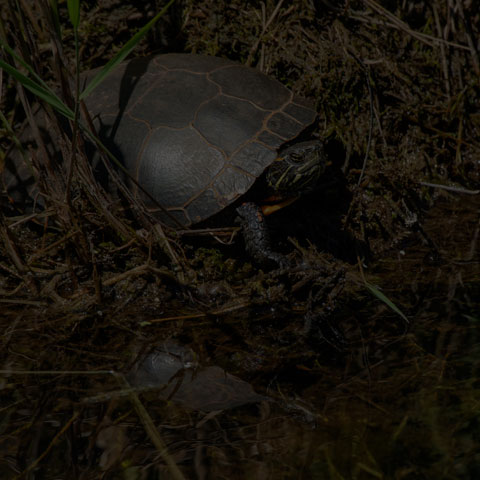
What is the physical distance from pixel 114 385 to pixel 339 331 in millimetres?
1194

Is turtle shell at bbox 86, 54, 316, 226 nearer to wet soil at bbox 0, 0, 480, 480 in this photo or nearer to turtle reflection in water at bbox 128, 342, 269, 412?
wet soil at bbox 0, 0, 480, 480

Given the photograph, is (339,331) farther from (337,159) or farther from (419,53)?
(419,53)

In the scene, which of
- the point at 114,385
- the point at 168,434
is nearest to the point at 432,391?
the point at 168,434

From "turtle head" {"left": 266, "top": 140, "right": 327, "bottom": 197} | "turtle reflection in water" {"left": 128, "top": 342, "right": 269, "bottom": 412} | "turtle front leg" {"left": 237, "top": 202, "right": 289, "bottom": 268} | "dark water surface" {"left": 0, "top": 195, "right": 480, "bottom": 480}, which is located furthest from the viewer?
"turtle head" {"left": 266, "top": 140, "right": 327, "bottom": 197}

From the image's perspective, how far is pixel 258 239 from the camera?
10.6ft

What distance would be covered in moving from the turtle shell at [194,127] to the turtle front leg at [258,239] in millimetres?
186

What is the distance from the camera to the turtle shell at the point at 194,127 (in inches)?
129

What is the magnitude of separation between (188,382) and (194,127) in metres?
1.80

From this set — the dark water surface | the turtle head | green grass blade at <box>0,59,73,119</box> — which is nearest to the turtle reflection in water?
the dark water surface

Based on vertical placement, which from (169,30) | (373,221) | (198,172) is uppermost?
(169,30)

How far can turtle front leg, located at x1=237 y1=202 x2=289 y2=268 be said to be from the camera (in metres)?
3.19

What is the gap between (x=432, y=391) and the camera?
210 centimetres

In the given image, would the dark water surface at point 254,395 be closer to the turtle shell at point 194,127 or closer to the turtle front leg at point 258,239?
the turtle front leg at point 258,239

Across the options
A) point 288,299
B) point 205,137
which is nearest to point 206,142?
point 205,137
